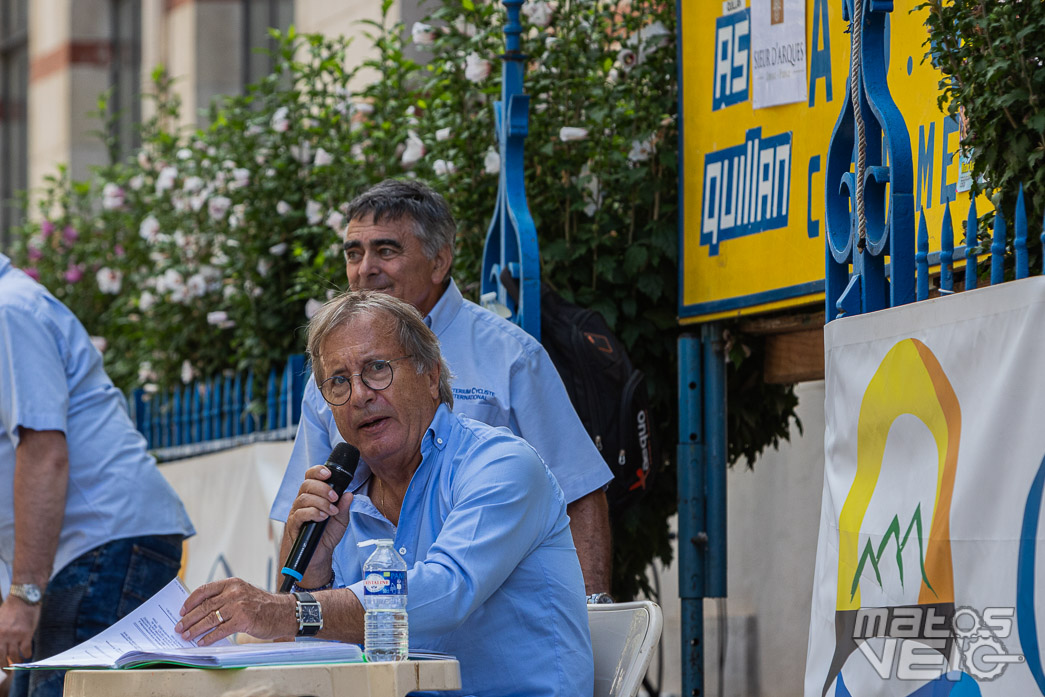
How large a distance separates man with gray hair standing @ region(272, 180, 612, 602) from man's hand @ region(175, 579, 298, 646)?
1348 millimetres

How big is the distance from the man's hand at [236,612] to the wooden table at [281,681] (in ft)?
0.71

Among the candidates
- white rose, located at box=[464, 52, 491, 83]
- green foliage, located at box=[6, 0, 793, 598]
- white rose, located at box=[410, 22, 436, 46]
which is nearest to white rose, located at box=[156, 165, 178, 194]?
green foliage, located at box=[6, 0, 793, 598]

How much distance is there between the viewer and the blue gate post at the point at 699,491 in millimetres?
5289

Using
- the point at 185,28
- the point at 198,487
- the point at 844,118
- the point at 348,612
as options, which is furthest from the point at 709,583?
the point at 185,28

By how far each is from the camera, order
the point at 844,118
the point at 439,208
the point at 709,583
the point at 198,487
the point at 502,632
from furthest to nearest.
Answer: the point at 198,487, the point at 709,583, the point at 439,208, the point at 844,118, the point at 502,632

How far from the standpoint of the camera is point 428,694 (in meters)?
3.16

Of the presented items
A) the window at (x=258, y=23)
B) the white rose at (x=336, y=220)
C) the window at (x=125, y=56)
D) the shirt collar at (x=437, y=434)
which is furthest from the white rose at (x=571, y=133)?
the window at (x=125, y=56)

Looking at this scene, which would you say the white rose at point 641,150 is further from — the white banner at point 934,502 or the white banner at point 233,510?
the white banner at point 934,502

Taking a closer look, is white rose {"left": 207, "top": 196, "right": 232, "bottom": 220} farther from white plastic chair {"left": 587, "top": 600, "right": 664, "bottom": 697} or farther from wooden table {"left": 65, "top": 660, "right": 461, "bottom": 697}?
wooden table {"left": 65, "top": 660, "right": 461, "bottom": 697}

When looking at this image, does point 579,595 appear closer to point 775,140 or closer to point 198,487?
point 775,140

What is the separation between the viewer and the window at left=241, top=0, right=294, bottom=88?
13273 millimetres

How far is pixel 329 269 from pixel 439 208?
2.47m

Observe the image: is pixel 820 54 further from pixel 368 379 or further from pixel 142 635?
pixel 142 635

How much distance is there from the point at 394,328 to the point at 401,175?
11.4ft
